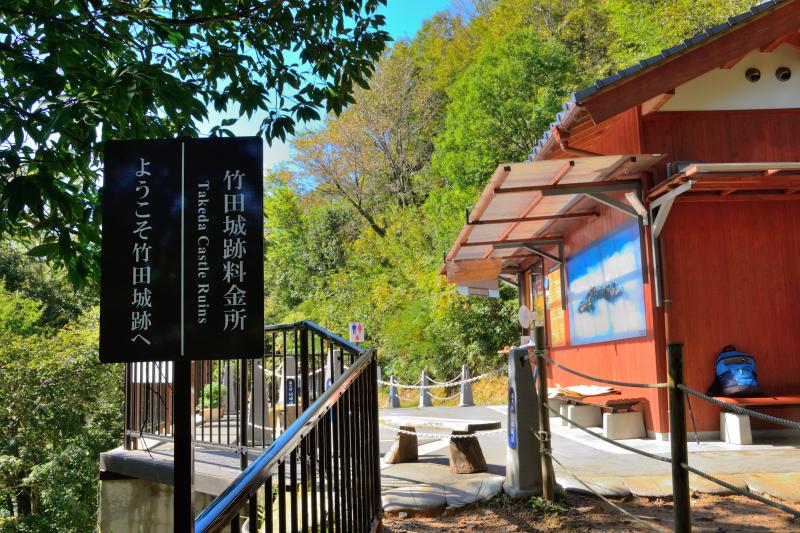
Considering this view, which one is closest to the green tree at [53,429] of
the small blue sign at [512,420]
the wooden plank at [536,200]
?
the wooden plank at [536,200]

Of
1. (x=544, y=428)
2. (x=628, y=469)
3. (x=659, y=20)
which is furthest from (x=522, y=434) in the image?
(x=659, y=20)

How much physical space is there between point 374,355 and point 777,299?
20.5 ft

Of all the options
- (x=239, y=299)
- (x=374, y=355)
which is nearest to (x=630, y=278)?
(x=374, y=355)

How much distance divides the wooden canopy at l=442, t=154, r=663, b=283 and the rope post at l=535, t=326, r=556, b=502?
259 centimetres

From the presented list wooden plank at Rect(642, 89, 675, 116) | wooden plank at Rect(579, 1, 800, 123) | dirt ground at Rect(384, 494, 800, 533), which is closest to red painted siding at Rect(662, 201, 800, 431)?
wooden plank at Rect(642, 89, 675, 116)

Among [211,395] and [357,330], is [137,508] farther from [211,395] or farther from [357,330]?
[357,330]

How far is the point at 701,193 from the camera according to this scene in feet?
28.8

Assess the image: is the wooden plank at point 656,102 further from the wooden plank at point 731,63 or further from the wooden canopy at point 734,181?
the wooden canopy at point 734,181

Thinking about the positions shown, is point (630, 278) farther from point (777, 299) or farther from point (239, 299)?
point (239, 299)

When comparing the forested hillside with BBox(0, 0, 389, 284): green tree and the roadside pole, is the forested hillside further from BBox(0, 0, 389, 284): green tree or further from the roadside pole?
the roadside pole

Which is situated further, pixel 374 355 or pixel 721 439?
pixel 721 439

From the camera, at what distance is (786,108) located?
363 inches

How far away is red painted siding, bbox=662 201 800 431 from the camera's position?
8789 mm

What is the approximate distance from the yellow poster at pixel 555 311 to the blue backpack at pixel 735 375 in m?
4.44
